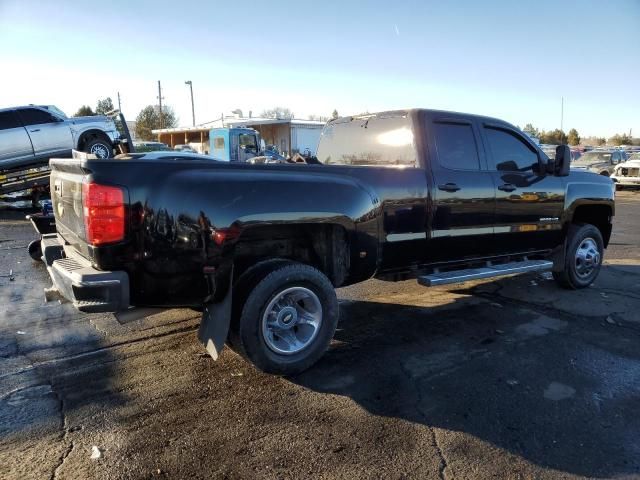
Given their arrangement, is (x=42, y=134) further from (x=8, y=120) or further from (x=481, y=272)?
(x=481, y=272)

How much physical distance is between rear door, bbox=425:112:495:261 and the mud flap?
2.08 meters

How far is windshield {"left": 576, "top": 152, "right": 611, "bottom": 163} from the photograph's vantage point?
25.0 meters

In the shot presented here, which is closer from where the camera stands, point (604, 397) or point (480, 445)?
point (480, 445)

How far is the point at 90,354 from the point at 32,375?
48cm

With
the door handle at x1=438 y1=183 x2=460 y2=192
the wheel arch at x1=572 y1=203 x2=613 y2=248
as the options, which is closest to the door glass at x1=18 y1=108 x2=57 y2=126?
the door handle at x1=438 y1=183 x2=460 y2=192

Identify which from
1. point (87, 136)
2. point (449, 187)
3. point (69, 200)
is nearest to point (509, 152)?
point (449, 187)

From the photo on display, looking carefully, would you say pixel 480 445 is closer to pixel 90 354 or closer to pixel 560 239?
pixel 90 354

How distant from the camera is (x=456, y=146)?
503cm

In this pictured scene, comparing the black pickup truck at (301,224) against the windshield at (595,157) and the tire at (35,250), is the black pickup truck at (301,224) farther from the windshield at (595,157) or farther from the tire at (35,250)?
the windshield at (595,157)

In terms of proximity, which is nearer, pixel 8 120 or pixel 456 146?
pixel 456 146

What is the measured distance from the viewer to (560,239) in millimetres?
6098

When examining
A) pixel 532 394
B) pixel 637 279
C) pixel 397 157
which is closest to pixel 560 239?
pixel 637 279

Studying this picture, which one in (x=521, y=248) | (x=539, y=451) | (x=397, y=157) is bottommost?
(x=539, y=451)

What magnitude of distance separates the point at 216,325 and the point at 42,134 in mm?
11551
